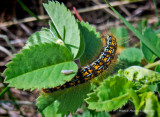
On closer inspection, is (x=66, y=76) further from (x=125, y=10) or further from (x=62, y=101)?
(x=125, y=10)

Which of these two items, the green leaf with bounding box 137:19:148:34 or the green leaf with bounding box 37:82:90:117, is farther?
the green leaf with bounding box 137:19:148:34

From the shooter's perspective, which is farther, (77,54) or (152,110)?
(77,54)

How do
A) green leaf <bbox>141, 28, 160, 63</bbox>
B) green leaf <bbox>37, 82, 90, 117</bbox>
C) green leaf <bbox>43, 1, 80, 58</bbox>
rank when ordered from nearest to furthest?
green leaf <bbox>43, 1, 80, 58</bbox> < green leaf <bbox>37, 82, 90, 117</bbox> < green leaf <bbox>141, 28, 160, 63</bbox>

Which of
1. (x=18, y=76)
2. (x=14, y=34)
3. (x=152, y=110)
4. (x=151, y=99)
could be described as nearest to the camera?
(x=152, y=110)

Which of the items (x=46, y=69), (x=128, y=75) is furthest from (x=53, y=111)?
(x=128, y=75)

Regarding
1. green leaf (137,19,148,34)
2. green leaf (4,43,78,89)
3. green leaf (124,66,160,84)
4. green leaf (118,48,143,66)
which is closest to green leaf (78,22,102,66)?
A: green leaf (4,43,78,89)

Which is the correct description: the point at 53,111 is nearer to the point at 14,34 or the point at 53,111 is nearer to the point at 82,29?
the point at 82,29

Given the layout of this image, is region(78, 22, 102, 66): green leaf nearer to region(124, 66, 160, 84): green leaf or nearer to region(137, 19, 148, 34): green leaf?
region(124, 66, 160, 84): green leaf
